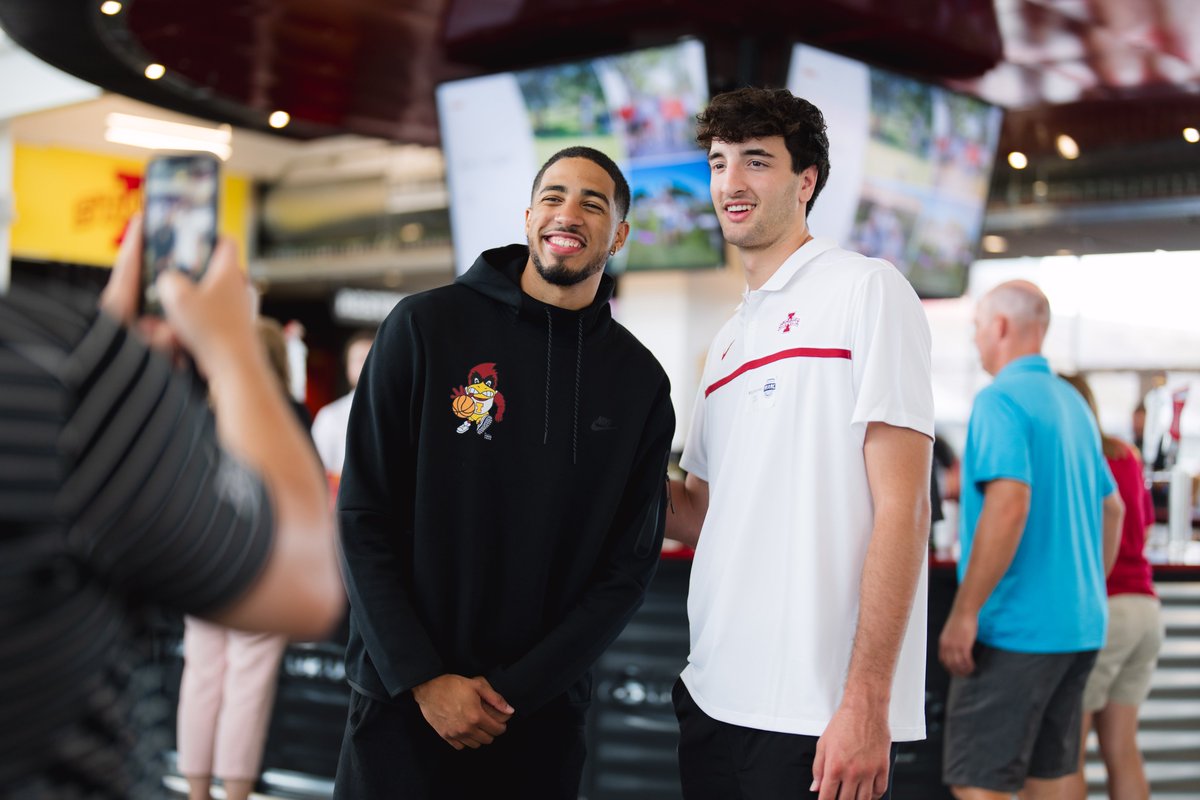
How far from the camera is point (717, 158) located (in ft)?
6.70

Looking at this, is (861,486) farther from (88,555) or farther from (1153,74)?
(1153,74)

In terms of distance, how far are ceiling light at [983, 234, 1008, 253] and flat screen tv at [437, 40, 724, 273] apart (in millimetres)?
6115

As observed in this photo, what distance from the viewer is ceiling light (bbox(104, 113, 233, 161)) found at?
9.95 m

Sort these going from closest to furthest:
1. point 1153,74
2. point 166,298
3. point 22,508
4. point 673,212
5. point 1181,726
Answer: point 22,508 → point 166,298 → point 1181,726 → point 673,212 → point 1153,74

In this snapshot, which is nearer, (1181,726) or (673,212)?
(1181,726)

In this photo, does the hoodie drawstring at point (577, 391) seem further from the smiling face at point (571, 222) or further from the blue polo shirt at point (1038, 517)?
the blue polo shirt at point (1038, 517)

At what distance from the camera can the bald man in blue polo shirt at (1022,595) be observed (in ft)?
10.1

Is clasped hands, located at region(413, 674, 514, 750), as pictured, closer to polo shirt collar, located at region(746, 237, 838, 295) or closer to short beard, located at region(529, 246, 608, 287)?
short beard, located at region(529, 246, 608, 287)

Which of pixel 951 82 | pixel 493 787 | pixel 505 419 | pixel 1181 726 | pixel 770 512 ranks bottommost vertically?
pixel 1181 726

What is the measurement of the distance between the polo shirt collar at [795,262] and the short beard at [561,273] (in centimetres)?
32

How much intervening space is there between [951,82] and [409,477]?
13.4 ft

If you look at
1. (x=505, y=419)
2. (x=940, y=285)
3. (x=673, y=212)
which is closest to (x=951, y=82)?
(x=940, y=285)

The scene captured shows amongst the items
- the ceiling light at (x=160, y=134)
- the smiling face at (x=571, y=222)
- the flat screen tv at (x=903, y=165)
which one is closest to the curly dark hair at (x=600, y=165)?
the smiling face at (x=571, y=222)

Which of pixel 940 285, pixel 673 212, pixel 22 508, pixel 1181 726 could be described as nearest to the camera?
pixel 22 508
